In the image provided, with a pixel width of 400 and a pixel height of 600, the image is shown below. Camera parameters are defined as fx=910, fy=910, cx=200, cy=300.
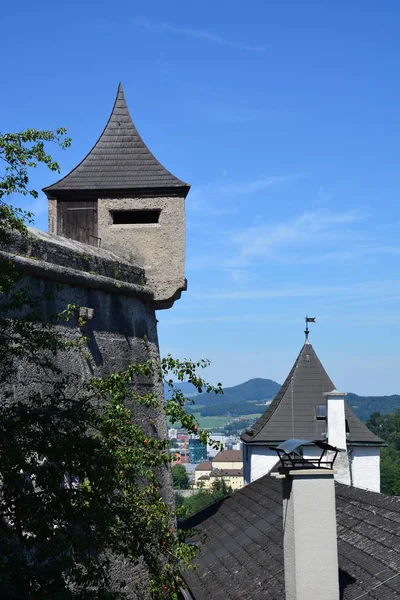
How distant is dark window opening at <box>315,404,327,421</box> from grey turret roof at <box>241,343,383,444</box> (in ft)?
0.20

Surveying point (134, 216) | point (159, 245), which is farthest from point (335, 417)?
point (134, 216)

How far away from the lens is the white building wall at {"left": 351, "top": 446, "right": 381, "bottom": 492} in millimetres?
19625

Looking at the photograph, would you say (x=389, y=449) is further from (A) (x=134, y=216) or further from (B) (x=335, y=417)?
(A) (x=134, y=216)

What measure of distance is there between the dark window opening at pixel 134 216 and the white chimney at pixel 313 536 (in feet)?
27.4

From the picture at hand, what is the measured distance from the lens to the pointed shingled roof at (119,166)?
588 inches

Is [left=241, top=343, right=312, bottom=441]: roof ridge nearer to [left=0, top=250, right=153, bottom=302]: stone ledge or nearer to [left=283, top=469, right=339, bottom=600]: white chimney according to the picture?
[left=0, top=250, right=153, bottom=302]: stone ledge

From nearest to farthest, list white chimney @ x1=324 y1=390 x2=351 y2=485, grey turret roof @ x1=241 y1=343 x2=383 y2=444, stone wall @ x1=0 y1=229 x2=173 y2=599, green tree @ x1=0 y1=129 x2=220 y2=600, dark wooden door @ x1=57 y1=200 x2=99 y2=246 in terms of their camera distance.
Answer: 1. green tree @ x1=0 y1=129 x2=220 y2=600
2. stone wall @ x1=0 y1=229 x2=173 y2=599
3. dark wooden door @ x1=57 y1=200 x2=99 y2=246
4. white chimney @ x1=324 y1=390 x2=351 y2=485
5. grey turret roof @ x1=241 y1=343 x2=383 y2=444

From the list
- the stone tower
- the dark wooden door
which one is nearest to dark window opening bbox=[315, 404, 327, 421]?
the stone tower

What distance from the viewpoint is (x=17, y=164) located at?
5973 mm

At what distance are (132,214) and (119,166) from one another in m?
0.96

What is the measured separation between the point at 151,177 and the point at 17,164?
9.17 meters

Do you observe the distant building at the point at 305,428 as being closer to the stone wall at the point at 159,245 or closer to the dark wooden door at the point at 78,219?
the stone wall at the point at 159,245

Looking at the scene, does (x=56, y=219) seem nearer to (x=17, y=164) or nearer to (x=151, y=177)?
(x=151, y=177)

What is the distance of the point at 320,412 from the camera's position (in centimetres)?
1950
